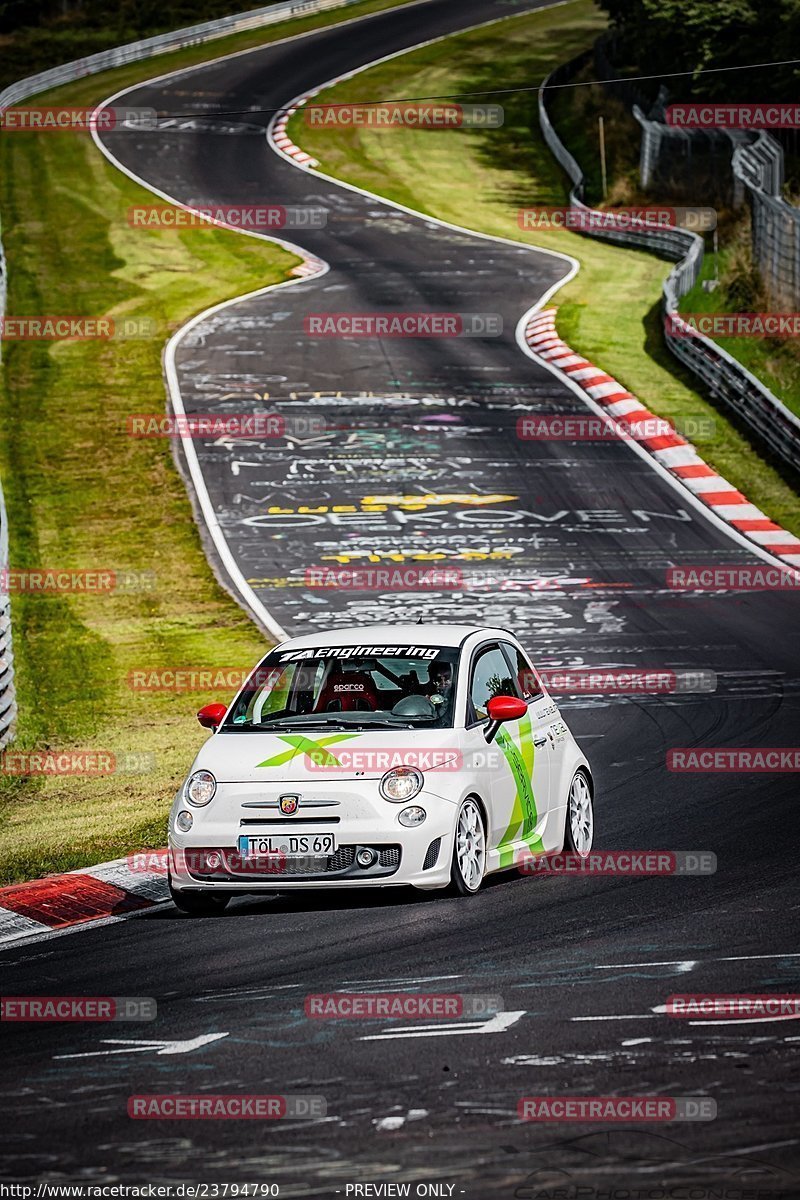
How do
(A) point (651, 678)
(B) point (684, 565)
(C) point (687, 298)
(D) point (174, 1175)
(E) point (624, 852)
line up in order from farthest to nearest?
1. (C) point (687, 298)
2. (B) point (684, 565)
3. (A) point (651, 678)
4. (E) point (624, 852)
5. (D) point (174, 1175)

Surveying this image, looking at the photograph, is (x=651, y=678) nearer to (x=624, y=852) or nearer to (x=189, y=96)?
(x=624, y=852)

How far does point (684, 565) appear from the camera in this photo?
77.5ft

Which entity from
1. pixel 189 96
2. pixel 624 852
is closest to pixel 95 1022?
pixel 624 852

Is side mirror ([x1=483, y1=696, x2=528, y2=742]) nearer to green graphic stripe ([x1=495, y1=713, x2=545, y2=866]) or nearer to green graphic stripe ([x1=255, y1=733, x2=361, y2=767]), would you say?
green graphic stripe ([x1=495, y1=713, x2=545, y2=866])

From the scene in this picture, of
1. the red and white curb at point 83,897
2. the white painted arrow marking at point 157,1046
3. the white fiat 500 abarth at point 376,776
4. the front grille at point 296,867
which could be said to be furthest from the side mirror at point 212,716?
the white painted arrow marking at point 157,1046

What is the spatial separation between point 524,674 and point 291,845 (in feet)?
8.38

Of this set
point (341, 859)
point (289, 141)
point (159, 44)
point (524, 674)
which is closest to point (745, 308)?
point (524, 674)

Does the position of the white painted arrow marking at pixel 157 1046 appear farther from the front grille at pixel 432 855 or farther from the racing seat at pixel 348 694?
the racing seat at pixel 348 694

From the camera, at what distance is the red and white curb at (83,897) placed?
10.5m

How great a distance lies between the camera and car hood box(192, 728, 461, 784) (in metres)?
10.5

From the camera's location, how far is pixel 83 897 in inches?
437

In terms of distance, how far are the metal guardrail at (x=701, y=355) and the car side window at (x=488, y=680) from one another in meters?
16.4

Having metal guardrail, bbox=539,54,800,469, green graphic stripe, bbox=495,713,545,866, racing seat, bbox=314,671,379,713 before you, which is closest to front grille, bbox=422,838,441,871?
green graphic stripe, bbox=495,713,545,866

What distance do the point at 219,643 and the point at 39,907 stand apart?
1026cm
